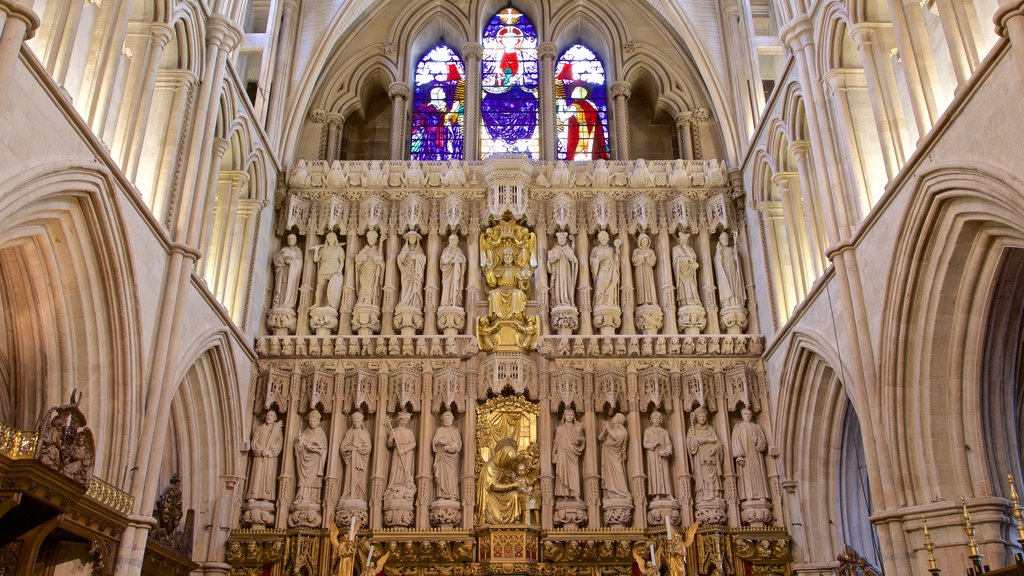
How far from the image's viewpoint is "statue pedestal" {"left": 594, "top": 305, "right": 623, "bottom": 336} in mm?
16689

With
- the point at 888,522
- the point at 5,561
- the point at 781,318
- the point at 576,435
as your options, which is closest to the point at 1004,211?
the point at 888,522

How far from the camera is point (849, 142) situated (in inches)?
493

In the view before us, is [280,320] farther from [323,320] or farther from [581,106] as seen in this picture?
[581,106]

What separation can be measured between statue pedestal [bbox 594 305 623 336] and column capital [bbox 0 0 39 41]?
10544 mm

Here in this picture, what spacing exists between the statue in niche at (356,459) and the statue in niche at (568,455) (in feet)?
10.4

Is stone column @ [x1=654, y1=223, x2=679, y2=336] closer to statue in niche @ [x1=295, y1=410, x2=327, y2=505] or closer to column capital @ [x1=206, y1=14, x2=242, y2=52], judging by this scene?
statue in niche @ [x1=295, y1=410, x2=327, y2=505]

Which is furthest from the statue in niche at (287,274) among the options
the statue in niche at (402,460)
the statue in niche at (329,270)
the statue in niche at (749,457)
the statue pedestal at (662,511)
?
the statue in niche at (749,457)

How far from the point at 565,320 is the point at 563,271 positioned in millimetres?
1037

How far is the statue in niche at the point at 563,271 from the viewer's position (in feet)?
55.6

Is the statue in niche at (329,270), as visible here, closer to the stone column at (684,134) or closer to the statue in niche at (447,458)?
the statue in niche at (447,458)

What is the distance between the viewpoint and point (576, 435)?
15.8 meters

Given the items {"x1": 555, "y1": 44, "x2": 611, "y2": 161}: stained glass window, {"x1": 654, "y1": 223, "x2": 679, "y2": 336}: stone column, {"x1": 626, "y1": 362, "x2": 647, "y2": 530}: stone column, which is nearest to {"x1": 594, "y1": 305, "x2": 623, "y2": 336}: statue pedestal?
{"x1": 626, "y1": 362, "x2": 647, "y2": 530}: stone column

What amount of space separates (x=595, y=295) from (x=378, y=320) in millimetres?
4001

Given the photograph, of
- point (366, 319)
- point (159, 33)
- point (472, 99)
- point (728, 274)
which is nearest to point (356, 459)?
point (366, 319)
